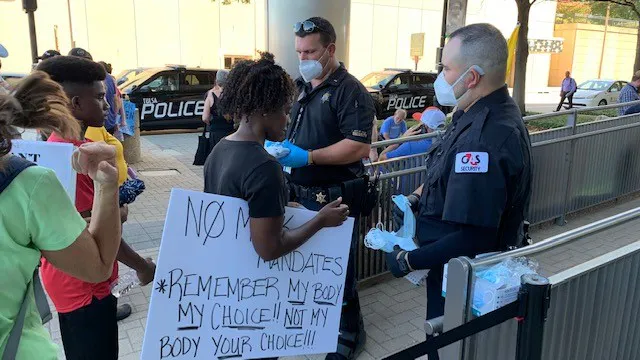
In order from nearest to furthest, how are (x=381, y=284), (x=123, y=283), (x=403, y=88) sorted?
(x=123, y=283)
(x=381, y=284)
(x=403, y=88)

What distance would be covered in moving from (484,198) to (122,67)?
25.2 metres

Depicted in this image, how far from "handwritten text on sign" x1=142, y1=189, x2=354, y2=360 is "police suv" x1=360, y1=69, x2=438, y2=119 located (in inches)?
610

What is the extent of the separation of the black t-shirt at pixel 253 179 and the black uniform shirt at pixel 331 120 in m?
1.01

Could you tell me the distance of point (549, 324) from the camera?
1.92 meters

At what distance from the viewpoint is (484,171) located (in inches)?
74.8

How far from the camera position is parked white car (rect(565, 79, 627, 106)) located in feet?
74.7

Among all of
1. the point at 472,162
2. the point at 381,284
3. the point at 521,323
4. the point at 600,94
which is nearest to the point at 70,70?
the point at 472,162

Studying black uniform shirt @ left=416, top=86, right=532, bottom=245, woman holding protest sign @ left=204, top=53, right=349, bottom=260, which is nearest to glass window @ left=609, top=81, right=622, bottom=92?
black uniform shirt @ left=416, top=86, right=532, bottom=245

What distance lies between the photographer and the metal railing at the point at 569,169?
4422 millimetres

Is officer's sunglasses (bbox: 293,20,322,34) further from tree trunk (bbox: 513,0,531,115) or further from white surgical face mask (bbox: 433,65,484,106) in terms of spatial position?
tree trunk (bbox: 513,0,531,115)

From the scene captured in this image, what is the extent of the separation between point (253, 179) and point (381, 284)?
275 cm

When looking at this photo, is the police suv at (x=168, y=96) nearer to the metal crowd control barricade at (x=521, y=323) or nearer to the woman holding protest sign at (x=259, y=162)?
the woman holding protest sign at (x=259, y=162)

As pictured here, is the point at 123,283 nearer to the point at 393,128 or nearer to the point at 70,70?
the point at 70,70

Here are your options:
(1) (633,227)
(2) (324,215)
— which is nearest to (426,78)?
(1) (633,227)
